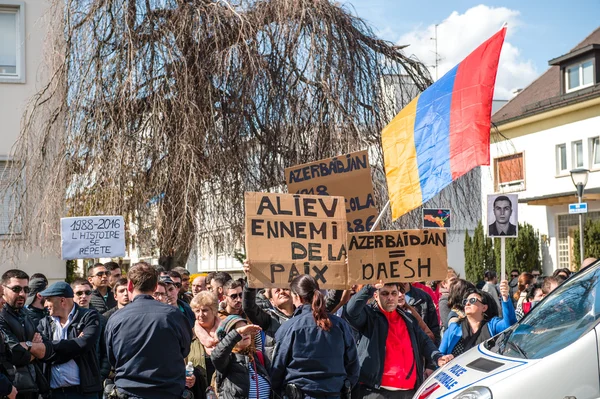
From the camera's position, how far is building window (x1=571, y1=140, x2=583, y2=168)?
1249 inches

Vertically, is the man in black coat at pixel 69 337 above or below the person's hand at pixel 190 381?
above

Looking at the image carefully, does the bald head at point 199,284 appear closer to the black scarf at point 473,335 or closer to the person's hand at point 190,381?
the person's hand at point 190,381

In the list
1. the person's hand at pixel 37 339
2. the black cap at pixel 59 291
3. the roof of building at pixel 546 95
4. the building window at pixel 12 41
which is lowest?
the person's hand at pixel 37 339

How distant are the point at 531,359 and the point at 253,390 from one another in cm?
241

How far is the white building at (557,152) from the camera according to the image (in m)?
31.0

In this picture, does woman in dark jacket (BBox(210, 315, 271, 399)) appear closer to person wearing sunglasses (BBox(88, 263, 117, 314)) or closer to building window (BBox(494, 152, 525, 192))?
person wearing sunglasses (BBox(88, 263, 117, 314))

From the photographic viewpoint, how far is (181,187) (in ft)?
42.8

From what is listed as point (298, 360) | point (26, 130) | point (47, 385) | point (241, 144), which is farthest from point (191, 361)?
point (26, 130)

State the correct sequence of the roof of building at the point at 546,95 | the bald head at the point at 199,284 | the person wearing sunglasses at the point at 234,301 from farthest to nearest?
the roof of building at the point at 546,95, the bald head at the point at 199,284, the person wearing sunglasses at the point at 234,301

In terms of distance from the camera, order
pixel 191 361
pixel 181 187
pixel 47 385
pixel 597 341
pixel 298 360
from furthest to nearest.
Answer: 1. pixel 181 187
2. pixel 191 361
3. pixel 47 385
4. pixel 298 360
5. pixel 597 341

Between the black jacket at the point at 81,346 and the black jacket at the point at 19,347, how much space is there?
116 millimetres

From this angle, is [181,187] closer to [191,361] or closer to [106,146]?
[106,146]

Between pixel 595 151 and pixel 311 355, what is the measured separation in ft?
89.9

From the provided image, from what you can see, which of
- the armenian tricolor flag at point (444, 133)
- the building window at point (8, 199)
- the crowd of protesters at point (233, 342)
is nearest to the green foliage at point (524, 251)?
the building window at point (8, 199)
